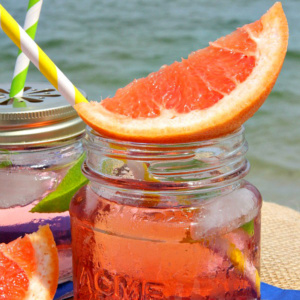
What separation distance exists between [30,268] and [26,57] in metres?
0.38

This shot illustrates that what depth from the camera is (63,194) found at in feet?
2.73

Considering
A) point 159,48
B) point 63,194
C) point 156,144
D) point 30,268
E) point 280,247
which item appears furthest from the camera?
point 159,48

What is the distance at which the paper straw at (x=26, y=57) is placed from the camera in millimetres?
905

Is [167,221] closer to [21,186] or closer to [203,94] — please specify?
[203,94]

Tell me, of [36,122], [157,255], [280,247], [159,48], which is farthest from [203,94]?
[159,48]

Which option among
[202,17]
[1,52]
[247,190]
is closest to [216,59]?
[247,190]

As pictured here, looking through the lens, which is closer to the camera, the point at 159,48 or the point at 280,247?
the point at 280,247

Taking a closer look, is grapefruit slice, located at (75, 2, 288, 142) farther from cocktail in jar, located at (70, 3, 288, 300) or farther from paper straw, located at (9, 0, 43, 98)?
paper straw, located at (9, 0, 43, 98)

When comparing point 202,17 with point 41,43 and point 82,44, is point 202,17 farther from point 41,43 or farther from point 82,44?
point 41,43

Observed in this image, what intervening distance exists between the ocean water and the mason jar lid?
211 centimetres

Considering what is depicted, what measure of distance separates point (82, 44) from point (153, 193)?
4012mm

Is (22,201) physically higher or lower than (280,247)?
higher

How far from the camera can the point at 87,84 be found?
3887mm

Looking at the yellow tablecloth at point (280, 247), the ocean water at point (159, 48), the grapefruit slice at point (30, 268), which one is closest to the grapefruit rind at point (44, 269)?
the grapefruit slice at point (30, 268)
